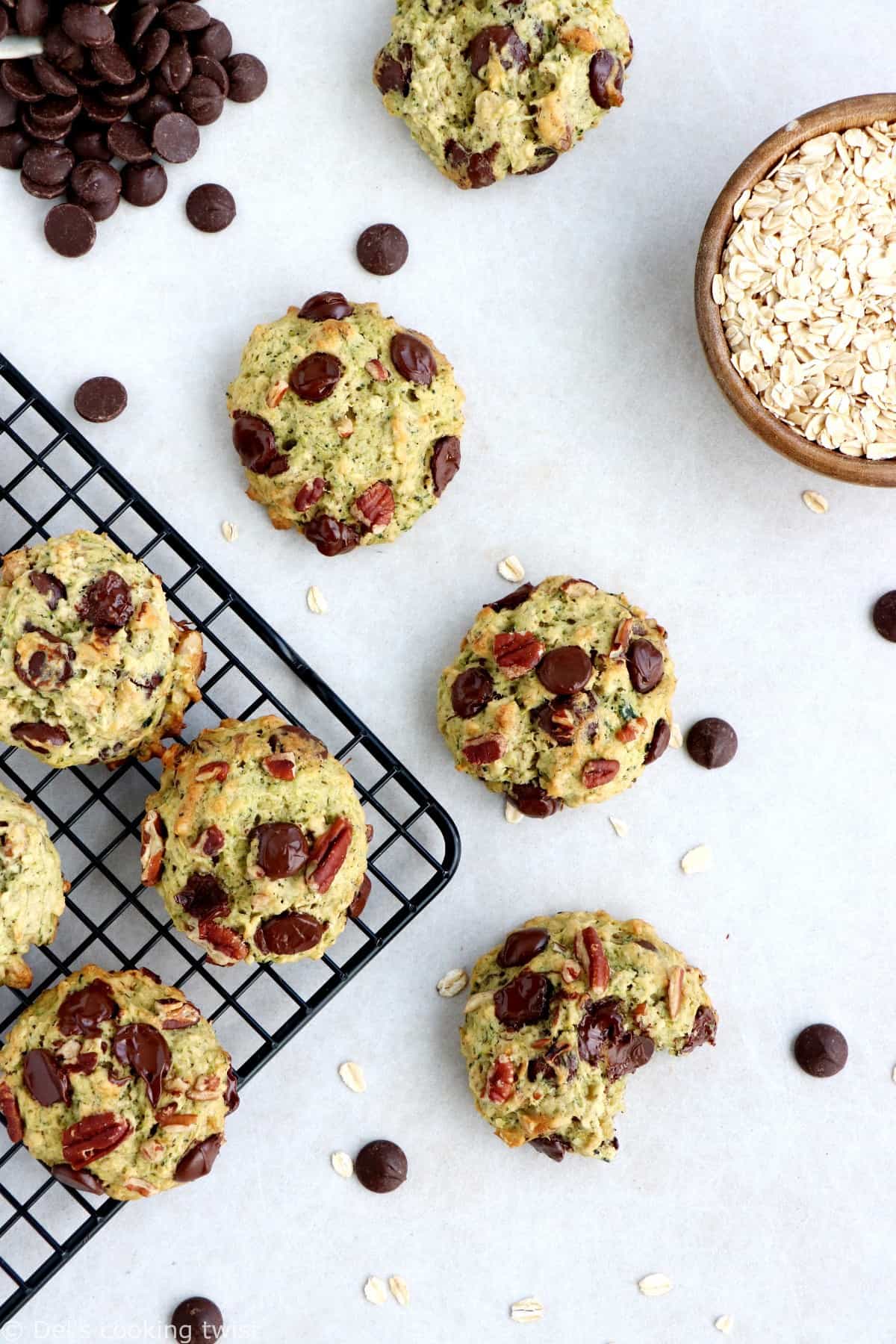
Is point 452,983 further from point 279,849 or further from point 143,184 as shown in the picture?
point 143,184

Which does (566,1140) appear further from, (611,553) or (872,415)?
(872,415)

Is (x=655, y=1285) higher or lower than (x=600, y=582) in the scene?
lower

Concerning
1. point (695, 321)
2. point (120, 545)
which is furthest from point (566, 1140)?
point (695, 321)

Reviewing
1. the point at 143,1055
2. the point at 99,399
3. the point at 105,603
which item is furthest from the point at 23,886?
the point at 99,399

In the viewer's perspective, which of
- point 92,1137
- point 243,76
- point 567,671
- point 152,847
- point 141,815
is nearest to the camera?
point 92,1137

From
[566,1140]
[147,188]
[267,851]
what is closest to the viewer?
[267,851]

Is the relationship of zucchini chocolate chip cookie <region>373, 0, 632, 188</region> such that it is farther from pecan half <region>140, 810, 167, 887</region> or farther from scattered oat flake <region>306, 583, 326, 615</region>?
pecan half <region>140, 810, 167, 887</region>
